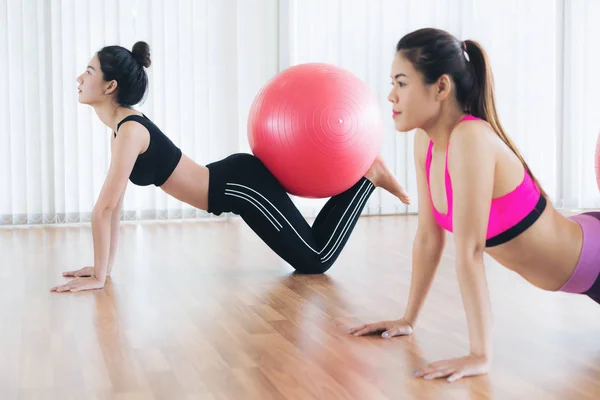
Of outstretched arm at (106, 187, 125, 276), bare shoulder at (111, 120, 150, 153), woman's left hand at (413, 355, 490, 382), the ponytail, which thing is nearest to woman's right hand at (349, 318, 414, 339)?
woman's left hand at (413, 355, 490, 382)

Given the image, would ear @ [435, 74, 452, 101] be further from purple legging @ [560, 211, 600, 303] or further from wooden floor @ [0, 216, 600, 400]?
wooden floor @ [0, 216, 600, 400]

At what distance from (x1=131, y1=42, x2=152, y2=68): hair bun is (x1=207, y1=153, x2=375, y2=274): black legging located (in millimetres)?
463

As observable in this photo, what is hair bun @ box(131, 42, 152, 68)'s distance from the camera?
2.93 metres

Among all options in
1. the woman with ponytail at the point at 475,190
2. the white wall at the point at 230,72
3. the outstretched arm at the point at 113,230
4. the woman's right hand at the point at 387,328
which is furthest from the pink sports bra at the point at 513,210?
the white wall at the point at 230,72

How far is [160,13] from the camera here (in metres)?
4.61

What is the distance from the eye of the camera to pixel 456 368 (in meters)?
1.83

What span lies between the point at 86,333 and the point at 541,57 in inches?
156

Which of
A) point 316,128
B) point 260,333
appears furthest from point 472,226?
point 316,128

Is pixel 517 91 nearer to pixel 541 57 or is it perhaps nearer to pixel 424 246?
pixel 541 57

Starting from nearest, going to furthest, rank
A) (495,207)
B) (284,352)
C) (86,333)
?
(495,207) < (284,352) < (86,333)

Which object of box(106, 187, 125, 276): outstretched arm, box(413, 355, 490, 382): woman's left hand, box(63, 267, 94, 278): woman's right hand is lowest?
box(63, 267, 94, 278): woman's right hand

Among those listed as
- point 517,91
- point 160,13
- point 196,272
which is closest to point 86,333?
point 196,272

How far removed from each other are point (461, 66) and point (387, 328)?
0.77 meters

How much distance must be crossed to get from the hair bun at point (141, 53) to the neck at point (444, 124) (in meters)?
1.37
